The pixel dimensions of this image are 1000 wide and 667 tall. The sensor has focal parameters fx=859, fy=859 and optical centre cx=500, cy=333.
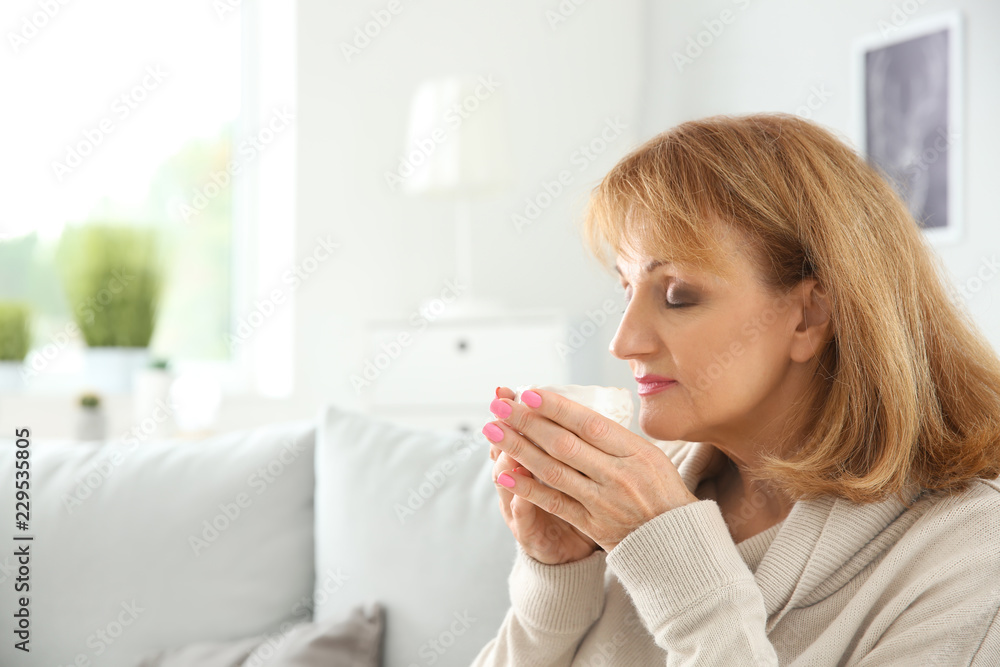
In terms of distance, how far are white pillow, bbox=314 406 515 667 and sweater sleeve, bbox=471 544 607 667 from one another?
0.16 meters

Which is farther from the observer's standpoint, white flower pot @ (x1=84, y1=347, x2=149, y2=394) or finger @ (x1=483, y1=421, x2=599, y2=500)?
white flower pot @ (x1=84, y1=347, x2=149, y2=394)

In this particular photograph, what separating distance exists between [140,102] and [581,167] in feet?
5.66

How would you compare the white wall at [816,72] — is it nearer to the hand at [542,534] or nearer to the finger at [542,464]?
the hand at [542,534]

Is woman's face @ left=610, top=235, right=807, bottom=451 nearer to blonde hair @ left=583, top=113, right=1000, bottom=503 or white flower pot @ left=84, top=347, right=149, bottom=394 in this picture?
blonde hair @ left=583, top=113, right=1000, bottom=503

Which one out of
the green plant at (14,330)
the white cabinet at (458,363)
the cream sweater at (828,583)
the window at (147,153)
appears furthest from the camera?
the window at (147,153)

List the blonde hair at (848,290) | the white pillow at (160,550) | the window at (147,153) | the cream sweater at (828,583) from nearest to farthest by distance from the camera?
Answer: 1. the cream sweater at (828,583)
2. the blonde hair at (848,290)
3. the white pillow at (160,550)
4. the window at (147,153)

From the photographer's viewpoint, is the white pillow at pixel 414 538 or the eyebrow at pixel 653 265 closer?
the eyebrow at pixel 653 265

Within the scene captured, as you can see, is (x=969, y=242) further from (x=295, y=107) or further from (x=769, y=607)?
(x=295, y=107)

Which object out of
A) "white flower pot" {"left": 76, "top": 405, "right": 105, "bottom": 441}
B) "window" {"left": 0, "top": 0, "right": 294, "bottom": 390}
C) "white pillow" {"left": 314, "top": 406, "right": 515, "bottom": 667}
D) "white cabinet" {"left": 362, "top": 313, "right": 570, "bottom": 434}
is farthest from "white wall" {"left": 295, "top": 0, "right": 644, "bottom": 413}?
"white pillow" {"left": 314, "top": 406, "right": 515, "bottom": 667}

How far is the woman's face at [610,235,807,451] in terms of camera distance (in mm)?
955

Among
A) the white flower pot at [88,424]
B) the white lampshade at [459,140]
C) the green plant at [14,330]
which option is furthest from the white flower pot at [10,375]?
the white lampshade at [459,140]

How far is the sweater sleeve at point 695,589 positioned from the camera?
0.81 metres

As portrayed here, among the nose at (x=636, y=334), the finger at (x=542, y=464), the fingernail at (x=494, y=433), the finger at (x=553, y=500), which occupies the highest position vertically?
the nose at (x=636, y=334)

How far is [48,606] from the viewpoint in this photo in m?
1.37
